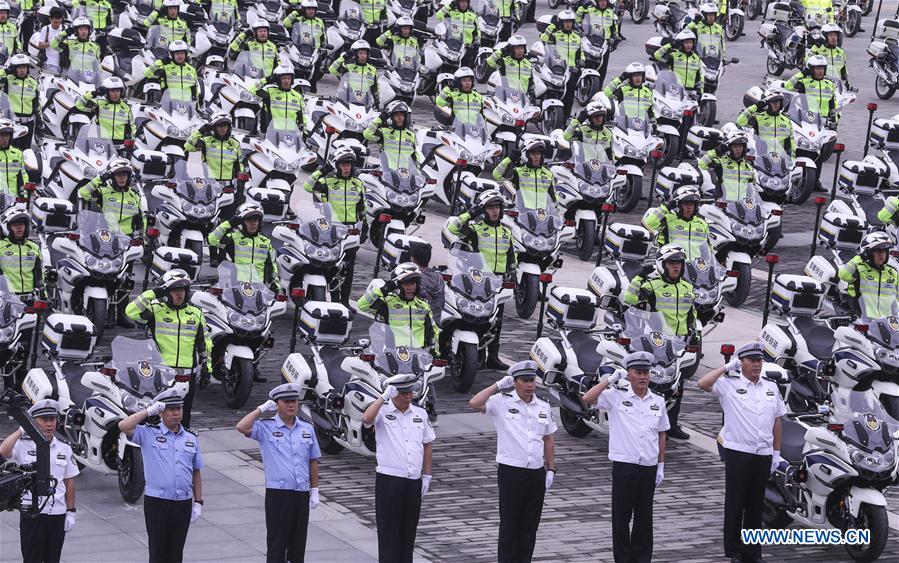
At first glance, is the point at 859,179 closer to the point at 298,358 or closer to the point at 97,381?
the point at 298,358

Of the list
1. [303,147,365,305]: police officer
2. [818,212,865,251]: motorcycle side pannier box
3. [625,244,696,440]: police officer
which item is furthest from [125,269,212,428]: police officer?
[818,212,865,251]: motorcycle side pannier box

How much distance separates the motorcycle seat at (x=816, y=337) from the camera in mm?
23109

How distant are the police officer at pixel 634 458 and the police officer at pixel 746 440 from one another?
0.75 m

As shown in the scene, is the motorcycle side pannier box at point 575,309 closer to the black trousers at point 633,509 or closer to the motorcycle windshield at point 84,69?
the black trousers at point 633,509

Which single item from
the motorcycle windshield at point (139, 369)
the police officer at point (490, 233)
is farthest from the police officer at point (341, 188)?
the motorcycle windshield at point (139, 369)

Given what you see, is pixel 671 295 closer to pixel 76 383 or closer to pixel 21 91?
pixel 76 383

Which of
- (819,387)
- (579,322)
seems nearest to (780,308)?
(819,387)

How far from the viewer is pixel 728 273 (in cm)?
2731

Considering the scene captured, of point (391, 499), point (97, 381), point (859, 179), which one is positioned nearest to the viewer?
point (391, 499)

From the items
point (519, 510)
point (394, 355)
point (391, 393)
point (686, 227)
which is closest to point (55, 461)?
point (391, 393)

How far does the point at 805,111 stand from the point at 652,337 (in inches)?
496

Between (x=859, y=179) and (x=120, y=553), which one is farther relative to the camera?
(x=859, y=179)

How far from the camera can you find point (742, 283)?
27.6 metres

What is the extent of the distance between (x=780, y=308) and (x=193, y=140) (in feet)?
30.0
